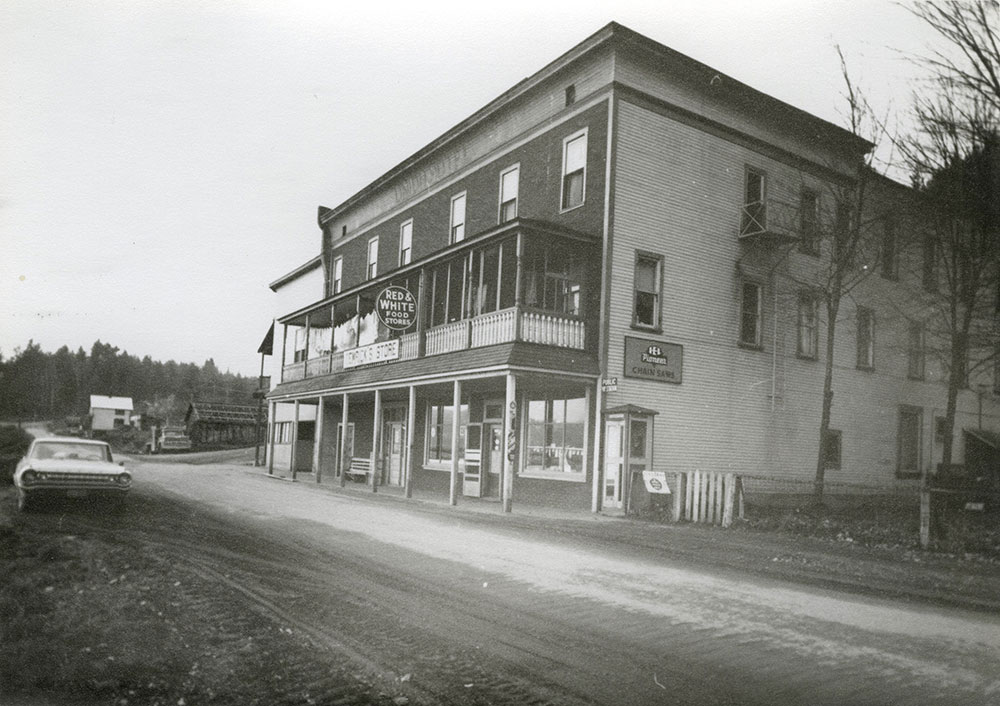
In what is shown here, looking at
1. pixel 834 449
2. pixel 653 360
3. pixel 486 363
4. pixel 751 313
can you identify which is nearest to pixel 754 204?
pixel 751 313

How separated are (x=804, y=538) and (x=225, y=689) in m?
9.81

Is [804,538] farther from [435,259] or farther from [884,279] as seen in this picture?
[884,279]

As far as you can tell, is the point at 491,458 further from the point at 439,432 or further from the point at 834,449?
the point at 834,449

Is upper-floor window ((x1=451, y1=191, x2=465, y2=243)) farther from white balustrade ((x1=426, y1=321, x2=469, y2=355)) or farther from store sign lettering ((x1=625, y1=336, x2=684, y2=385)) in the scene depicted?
store sign lettering ((x1=625, y1=336, x2=684, y2=385))

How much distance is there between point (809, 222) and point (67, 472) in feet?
58.1

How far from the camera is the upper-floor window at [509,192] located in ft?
67.3

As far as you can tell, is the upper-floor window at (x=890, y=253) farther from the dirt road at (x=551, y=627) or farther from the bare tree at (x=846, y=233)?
the dirt road at (x=551, y=627)

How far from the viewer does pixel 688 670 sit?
4.97 meters

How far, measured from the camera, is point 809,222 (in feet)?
64.3

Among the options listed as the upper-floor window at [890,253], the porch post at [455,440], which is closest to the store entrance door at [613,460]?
the porch post at [455,440]

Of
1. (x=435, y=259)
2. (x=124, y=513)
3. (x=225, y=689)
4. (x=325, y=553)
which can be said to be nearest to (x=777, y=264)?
(x=435, y=259)

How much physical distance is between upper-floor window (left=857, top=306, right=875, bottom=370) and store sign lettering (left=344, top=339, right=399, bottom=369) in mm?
13690

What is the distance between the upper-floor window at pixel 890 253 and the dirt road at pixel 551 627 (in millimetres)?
14381

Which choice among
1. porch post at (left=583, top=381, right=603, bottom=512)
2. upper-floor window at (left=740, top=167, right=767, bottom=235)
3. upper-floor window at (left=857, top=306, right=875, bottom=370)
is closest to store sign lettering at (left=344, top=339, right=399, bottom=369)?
porch post at (left=583, top=381, right=603, bottom=512)
